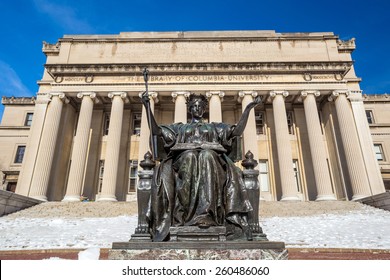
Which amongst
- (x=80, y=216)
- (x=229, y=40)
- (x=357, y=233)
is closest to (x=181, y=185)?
(x=357, y=233)

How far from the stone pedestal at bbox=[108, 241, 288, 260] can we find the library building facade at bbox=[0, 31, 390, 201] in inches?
772

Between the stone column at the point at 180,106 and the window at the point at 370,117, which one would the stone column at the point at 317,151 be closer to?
the stone column at the point at 180,106

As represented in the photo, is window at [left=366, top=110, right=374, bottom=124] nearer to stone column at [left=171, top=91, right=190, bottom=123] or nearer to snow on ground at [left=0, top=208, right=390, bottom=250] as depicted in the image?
snow on ground at [left=0, top=208, right=390, bottom=250]

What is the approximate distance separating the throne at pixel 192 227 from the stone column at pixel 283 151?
18.7 meters

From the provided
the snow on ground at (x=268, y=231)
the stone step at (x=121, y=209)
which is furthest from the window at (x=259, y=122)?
the snow on ground at (x=268, y=231)

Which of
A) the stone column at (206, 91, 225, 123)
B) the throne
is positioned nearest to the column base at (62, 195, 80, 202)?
the stone column at (206, 91, 225, 123)

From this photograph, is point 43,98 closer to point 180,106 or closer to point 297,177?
point 180,106

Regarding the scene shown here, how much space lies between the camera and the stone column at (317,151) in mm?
22250

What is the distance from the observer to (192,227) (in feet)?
12.9

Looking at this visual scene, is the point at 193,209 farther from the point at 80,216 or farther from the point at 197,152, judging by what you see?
the point at 80,216

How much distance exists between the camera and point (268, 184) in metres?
26.0

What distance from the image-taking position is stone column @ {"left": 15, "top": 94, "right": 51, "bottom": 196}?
22.8 meters

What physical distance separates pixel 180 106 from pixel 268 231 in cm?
1565

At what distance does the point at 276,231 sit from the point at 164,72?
18.6 m
